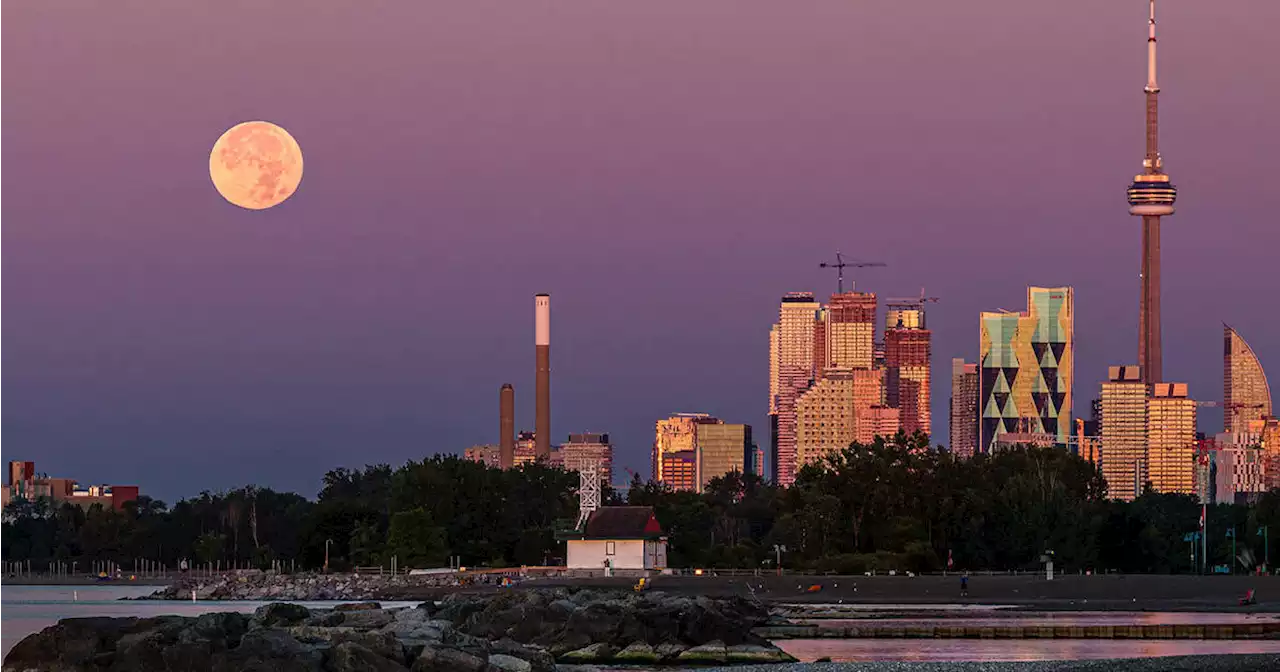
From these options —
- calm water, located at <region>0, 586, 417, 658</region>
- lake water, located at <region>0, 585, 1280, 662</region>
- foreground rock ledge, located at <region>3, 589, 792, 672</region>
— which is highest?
foreground rock ledge, located at <region>3, 589, 792, 672</region>

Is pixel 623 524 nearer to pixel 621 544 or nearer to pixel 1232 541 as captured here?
pixel 621 544

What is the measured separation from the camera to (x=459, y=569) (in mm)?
129125

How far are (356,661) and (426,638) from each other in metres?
7.80

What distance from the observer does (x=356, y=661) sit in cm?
4106

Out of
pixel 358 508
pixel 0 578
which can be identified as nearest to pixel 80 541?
pixel 0 578

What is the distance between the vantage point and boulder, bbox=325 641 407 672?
40.8 metres

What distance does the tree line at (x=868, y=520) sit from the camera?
122 m

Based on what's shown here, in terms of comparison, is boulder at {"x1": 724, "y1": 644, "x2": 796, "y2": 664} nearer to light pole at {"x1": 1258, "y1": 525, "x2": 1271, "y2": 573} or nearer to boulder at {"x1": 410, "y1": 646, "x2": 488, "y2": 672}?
boulder at {"x1": 410, "y1": 646, "x2": 488, "y2": 672}

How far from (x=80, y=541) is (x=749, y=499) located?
63651 mm

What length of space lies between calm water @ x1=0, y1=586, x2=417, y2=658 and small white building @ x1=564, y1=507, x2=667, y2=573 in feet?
52.9

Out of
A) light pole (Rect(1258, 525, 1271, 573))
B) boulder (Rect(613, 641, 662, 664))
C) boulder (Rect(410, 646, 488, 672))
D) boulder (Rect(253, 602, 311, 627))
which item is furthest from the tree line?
boulder (Rect(410, 646, 488, 672))

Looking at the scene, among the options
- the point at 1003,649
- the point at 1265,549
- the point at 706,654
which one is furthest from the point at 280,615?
the point at 1265,549

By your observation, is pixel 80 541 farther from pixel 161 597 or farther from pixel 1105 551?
pixel 1105 551

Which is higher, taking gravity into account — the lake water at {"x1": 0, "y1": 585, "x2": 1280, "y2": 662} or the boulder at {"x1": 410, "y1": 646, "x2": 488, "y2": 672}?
the boulder at {"x1": 410, "y1": 646, "x2": 488, "y2": 672}
